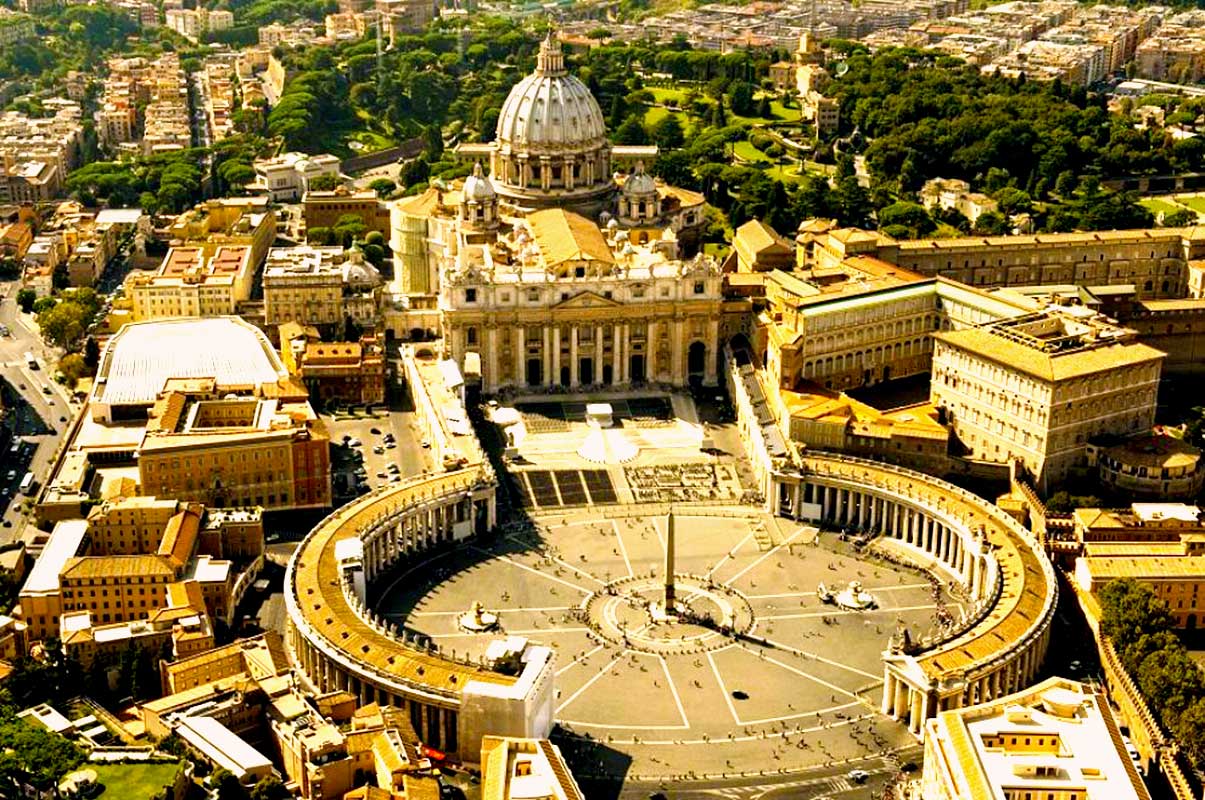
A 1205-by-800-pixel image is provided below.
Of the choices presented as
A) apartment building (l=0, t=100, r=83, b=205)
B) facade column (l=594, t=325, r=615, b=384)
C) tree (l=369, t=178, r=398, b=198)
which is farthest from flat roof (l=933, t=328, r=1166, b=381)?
apartment building (l=0, t=100, r=83, b=205)

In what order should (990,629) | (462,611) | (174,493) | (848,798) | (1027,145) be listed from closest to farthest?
(848,798) → (990,629) → (462,611) → (174,493) → (1027,145)

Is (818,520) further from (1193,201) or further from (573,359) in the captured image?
(1193,201)

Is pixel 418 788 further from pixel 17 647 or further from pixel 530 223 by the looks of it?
pixel 530 223

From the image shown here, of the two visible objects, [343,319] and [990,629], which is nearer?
[990,629]

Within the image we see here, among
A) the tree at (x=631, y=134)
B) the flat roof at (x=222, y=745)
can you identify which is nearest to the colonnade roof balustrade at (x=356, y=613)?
the flat roof at (x=222, y=745)

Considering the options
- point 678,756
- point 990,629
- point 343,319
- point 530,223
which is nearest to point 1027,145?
point 530,223
